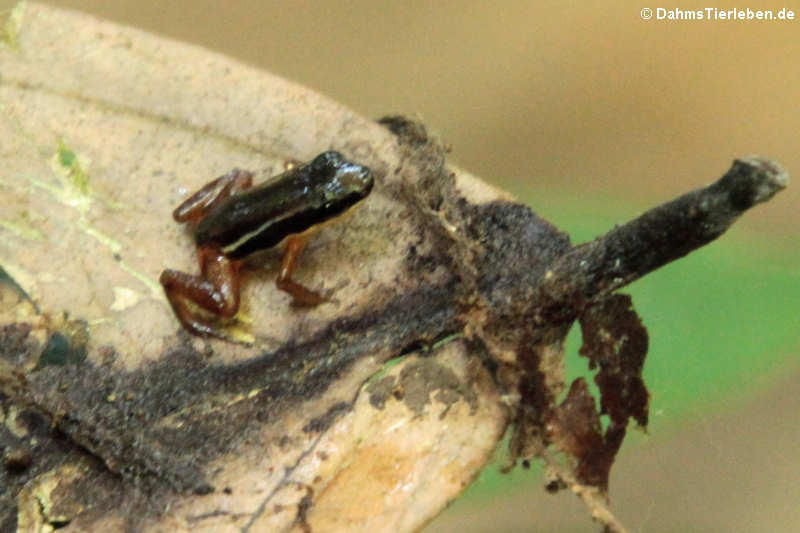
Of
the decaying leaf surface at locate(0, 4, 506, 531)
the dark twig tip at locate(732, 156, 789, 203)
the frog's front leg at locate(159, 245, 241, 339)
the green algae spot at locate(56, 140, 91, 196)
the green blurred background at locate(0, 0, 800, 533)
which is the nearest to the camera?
the dark twig tip at locate(732, 156, 789, 203)

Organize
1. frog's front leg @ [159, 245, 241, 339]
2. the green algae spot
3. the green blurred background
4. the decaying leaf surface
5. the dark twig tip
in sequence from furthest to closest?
1. the green blurred background
2. the green algae spot
3. frog's front leg @ [159, 245, 241, 339]
4. the decaying leaf surface
5. the dark twig tip

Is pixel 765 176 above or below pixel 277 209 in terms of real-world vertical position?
above

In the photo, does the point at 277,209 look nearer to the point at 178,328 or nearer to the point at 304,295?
the point at 304,295

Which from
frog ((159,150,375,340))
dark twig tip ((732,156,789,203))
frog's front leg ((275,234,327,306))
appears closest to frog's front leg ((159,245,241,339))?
frog ((159,150,375,340))

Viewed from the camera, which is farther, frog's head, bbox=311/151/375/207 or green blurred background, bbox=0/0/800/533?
green blurred background, bbox=0/0/800/533

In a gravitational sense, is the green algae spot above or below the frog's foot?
above

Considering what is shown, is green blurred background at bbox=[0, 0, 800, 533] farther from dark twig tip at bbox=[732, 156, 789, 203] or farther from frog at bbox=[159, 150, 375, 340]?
dark twig tip at bbox=[732, 156, 789, 203]

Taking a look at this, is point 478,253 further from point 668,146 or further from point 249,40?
point 249,40

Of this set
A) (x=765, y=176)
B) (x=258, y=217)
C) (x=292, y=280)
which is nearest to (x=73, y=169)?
(x=258, y=217)

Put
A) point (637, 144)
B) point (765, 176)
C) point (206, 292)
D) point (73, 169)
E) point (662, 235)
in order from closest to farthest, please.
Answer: point (765, 176), point (662, 235), point (206, 292), point (73, 169), point (637, 144)
